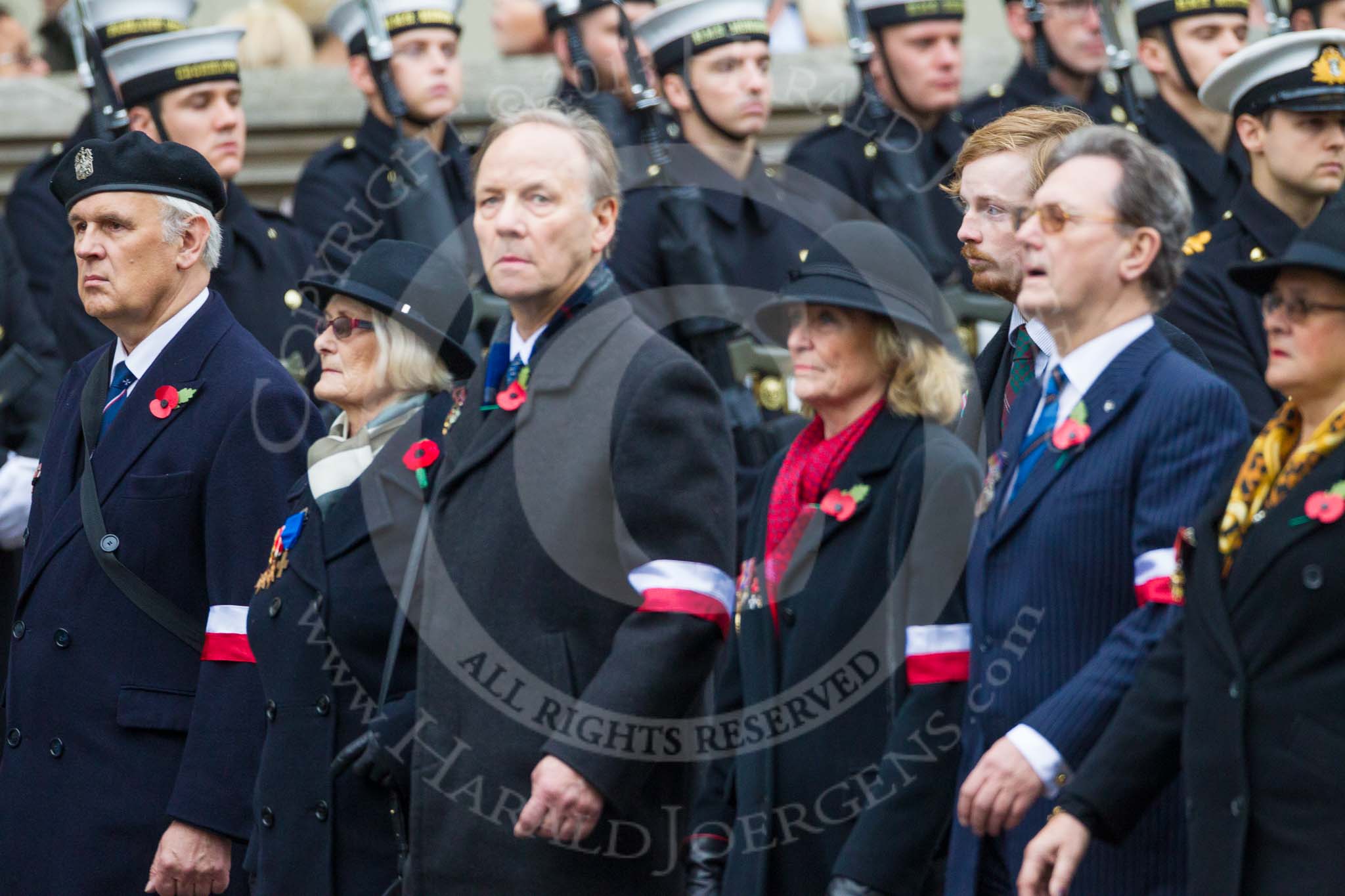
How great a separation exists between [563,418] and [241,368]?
1.06 m

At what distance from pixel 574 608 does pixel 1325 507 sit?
140 cm

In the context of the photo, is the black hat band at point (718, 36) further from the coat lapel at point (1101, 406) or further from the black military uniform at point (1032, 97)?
the coat lapel at point (1101, 406)

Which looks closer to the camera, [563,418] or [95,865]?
[563,418]

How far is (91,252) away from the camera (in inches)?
190

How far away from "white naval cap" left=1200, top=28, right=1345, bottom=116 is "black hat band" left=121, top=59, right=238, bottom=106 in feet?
10.7

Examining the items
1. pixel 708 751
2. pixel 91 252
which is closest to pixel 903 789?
pixel 708 751

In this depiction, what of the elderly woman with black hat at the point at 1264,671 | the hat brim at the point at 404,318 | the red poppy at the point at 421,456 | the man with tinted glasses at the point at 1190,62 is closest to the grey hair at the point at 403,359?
the hat brim at the point at 404,318

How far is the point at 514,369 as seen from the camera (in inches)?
168

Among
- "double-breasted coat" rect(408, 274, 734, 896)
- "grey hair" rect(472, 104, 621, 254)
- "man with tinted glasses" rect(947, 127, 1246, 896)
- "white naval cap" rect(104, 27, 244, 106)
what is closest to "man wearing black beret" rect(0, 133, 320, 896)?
"double-breasted coat" rect(408, 274, 734, 896)

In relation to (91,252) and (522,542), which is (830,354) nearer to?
(522,542)

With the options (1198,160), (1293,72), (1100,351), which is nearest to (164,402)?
(1100,351)

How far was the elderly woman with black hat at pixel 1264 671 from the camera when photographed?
3195 mm

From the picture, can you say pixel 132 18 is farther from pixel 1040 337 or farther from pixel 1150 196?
pixel 1150 196

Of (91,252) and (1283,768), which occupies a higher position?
(91,252)
